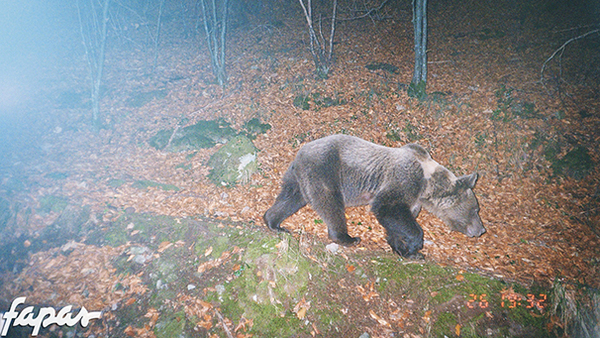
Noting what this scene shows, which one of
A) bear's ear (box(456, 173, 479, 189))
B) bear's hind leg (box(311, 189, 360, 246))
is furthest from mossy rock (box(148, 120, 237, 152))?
bear's ear (box(456, 173, 479, 189))

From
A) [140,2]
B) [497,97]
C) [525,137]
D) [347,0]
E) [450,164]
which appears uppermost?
[140,2]

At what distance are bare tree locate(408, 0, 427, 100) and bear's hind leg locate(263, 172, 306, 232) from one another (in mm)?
5805

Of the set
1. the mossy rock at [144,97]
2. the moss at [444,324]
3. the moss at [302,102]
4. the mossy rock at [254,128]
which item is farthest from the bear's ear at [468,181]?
the mossy rock at [144,97]

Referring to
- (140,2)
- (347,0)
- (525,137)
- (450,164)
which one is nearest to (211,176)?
(450,164)

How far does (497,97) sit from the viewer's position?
26.9ft

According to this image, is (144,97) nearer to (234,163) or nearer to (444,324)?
(234,163)

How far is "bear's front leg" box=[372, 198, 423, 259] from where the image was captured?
4660 millimetres

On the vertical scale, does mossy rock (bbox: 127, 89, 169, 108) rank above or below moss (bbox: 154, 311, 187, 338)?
above

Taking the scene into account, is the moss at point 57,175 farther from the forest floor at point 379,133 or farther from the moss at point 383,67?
the moss at point 383,67

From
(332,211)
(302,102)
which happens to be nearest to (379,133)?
(302,102)

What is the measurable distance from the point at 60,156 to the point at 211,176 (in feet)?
19.0

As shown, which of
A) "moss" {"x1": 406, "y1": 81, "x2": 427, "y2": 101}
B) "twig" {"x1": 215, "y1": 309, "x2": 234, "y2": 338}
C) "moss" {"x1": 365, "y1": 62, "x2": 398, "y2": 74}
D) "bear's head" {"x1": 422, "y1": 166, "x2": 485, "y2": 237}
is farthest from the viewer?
"moss" {"x1": 365, "y1": 62, "x2": 398, "y2": 74}

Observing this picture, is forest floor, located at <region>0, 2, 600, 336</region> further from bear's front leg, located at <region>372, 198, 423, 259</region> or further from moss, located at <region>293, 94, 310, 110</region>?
bear's front leg, located at <region>372, 198, 423, 259</region>

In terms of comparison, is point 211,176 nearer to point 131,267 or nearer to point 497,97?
point 131,267
